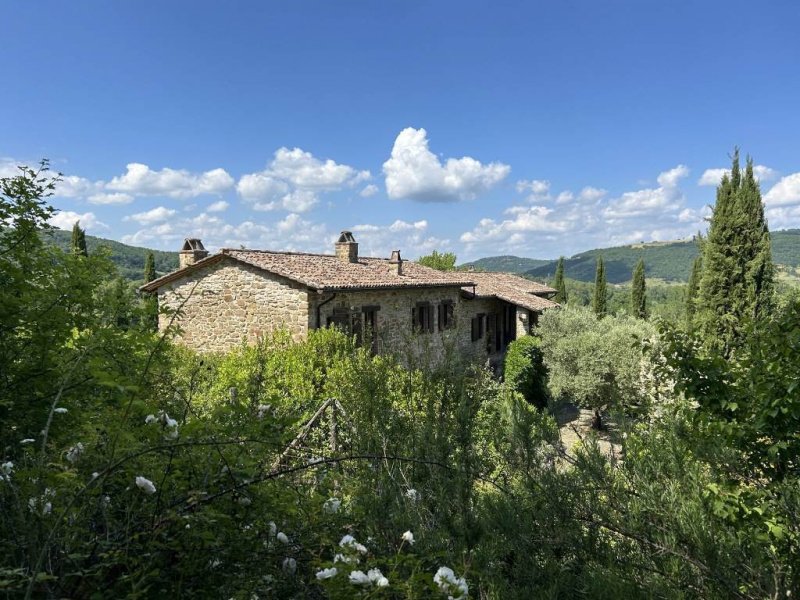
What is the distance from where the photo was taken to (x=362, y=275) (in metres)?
16.8

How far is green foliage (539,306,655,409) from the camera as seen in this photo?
16.8 metres

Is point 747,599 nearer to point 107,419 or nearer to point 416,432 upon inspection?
point 416,432

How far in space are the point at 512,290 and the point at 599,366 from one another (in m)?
9.47

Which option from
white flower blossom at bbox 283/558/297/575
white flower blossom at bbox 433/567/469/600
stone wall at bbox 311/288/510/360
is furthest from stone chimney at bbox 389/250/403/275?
white flower blossom at bbox 433/567/469/600

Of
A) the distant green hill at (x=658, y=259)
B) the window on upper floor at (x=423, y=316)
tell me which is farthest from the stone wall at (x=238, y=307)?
the distant green hill at (x=658, y=259)

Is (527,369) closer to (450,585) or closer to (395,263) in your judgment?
(395,263)

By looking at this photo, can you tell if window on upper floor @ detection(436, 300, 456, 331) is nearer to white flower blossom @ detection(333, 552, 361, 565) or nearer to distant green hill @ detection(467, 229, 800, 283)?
white flower blossom @ detection(333, 552, 361, 565)

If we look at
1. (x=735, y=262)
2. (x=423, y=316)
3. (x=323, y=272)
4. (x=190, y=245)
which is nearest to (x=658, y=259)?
(x=735, y=262)

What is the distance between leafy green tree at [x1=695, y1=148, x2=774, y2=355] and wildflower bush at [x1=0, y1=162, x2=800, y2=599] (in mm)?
12980

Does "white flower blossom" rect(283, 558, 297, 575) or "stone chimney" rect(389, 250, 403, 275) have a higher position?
"stone chimney" rect(389, 250, 403, 275)

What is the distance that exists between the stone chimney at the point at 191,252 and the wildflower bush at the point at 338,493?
Result: 13.4 meters

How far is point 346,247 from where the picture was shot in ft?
62.6

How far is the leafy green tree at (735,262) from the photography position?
577 inches

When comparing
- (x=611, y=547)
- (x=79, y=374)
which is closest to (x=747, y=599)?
(x=611, y=547)
